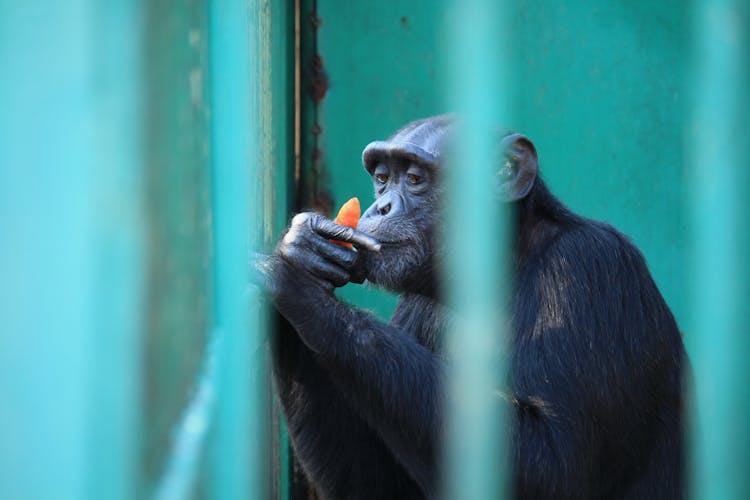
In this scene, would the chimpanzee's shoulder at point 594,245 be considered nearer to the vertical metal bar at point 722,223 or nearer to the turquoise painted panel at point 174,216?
the turquoise painted panel at point 174,216

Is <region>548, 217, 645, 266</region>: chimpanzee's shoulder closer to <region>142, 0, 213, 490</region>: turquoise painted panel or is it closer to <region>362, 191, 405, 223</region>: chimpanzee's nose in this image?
<region>362, 191, 405, 223</region>: chimpanzee's nose

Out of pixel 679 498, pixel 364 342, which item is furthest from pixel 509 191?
pixel 679 498

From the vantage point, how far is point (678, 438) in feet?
11.5

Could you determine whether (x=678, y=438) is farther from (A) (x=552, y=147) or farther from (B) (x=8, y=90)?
(B) (x=8, y=90)

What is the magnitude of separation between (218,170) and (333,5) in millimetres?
3674

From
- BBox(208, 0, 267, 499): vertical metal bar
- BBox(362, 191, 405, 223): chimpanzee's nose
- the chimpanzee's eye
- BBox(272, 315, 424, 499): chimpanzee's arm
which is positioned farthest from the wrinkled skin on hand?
BBox(208, 0, 267, 499): vertical metal bar

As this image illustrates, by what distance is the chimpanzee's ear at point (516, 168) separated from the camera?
347 centimetres

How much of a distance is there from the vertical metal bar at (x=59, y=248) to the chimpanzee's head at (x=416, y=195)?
2.27 meters

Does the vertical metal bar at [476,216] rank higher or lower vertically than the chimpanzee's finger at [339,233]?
higher

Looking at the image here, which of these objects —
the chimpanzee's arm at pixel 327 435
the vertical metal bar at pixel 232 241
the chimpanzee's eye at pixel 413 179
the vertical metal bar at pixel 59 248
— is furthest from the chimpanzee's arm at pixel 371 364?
the vertical metal bar at pixel 59 248

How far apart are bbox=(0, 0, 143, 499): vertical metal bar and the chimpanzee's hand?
1742mm

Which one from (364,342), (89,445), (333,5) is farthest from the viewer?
(333,5)

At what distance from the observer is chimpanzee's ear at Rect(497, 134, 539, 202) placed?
11.4 ft

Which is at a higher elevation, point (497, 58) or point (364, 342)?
point (497, 58)
